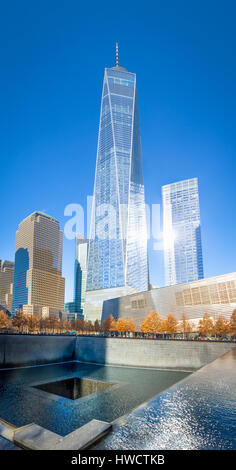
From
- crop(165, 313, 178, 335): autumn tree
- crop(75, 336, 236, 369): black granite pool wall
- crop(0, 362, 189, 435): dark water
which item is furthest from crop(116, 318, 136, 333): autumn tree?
crop(0, 362, 189, 435): dark water

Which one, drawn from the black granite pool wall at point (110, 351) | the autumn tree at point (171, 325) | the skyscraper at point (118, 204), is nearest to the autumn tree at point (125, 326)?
the autumn tree at point (171, 325)

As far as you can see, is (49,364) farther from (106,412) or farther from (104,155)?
(104,155)

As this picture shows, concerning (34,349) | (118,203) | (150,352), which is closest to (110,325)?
(34,349)

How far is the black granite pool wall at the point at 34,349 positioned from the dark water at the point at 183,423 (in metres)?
30.7

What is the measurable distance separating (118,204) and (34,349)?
10155cm

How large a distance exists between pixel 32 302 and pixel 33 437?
20172 cm

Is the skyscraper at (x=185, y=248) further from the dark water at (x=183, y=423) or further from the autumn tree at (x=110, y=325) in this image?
the dark water at (x=183, y=423)

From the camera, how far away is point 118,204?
13438 cm

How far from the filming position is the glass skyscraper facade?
134 meters

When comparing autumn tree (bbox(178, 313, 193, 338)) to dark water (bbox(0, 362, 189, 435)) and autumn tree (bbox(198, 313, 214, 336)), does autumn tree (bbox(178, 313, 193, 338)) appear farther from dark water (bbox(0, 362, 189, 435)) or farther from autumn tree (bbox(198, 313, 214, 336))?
dark water (bbox(0, 362, 189, 435))

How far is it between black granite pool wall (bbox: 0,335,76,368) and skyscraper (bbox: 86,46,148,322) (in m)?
84.1

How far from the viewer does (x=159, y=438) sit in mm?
5746

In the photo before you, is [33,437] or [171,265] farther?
[171,265]
